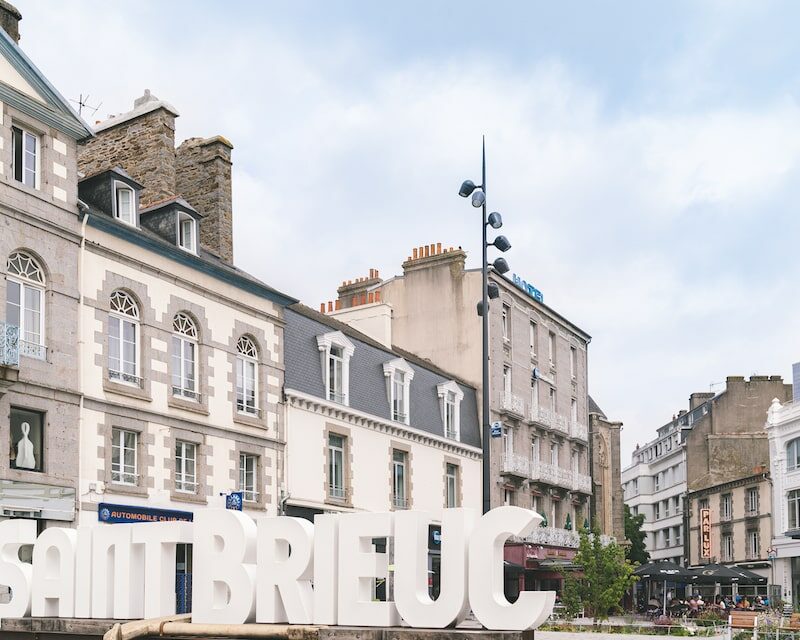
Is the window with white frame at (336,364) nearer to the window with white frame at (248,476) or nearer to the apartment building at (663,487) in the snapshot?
the window with white frame at (248,476)

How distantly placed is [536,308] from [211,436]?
21.6 metres

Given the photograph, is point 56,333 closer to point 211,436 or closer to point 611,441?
point 211,436

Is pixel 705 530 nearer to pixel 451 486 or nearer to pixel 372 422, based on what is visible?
pixel 451 486

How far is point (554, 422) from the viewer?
45.2m

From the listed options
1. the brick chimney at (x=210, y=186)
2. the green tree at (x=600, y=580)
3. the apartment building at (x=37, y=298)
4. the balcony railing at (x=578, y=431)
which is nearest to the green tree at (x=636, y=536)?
the balcony railing at (x=578, y=431)

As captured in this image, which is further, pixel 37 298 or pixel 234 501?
pixel 234 501

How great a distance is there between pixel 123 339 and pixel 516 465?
21.0 meters

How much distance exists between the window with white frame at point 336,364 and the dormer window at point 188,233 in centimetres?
534

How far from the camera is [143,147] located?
2756 centimetres

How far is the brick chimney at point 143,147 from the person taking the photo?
2714 centimetres

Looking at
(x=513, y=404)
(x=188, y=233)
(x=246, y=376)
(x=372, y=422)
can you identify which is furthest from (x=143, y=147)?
→ (x=513, y=404)

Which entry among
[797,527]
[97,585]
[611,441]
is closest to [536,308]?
[611,441]

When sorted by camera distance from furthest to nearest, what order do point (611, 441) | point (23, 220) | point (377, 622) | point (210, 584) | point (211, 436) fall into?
point (611, 441), point (211, 436), point (23, 220), point (210, 584), point (377, 622)

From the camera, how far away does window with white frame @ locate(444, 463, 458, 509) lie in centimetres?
3628
